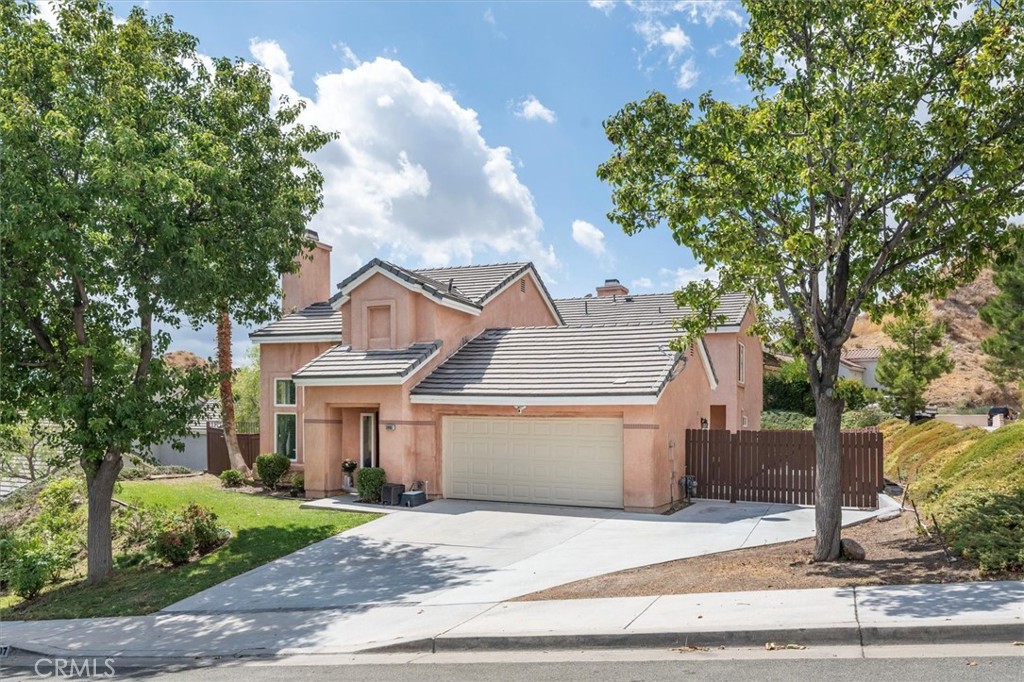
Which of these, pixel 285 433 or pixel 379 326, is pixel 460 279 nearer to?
pixel 379 326

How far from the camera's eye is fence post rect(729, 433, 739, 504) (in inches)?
736

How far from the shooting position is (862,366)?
68750mm

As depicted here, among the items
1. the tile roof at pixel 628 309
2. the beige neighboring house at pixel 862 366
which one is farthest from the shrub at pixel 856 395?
the beige neighboring house at pixel 862 366

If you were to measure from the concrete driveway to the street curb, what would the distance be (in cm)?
173

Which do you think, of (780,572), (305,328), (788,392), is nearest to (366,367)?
(305,328)

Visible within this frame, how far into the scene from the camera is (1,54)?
12508mm

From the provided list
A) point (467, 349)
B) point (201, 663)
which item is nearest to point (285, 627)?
point (201, 663)

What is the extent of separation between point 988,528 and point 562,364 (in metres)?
10.8

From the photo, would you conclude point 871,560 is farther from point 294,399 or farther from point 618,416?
point 294,399

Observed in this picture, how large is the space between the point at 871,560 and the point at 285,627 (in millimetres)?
8222

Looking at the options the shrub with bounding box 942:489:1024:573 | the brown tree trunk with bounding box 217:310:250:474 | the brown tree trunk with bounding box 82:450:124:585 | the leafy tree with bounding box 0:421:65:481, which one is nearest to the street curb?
the shrub with bounding box 942:489:1024:573

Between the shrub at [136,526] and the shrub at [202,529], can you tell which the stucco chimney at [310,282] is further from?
the shrub at [202,529]

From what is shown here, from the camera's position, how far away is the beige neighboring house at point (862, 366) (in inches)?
2635

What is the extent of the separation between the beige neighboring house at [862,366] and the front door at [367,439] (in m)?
56.0
